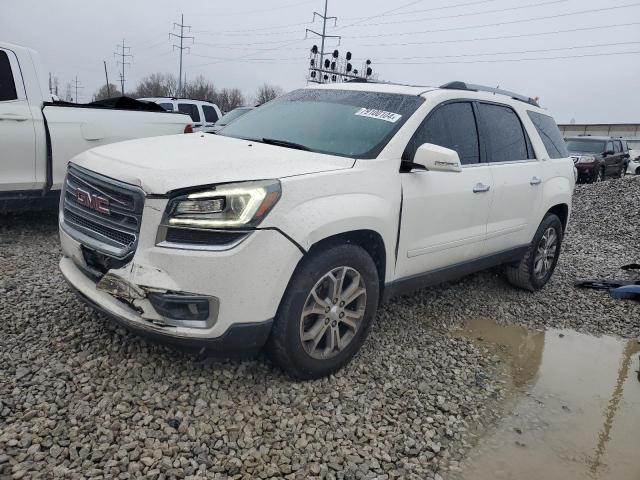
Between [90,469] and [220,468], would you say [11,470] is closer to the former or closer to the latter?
[90,469]

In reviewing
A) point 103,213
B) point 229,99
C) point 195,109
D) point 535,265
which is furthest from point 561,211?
point 229,99

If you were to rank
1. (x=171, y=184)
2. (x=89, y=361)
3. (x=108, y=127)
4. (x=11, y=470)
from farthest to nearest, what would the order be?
(x=108, y=127) < (x=89, y=361) < (x=171, y=184) < (x=11, y=470)

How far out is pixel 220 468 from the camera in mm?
2326

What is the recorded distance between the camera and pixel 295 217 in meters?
2.65

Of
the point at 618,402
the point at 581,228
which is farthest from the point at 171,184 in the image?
the point at 581,228

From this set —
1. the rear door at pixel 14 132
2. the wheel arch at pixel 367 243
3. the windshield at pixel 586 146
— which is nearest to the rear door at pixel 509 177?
the wheel arch at pixel 367 243

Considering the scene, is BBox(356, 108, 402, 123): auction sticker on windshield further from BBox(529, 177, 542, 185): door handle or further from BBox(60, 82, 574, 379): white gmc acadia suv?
BBox(529, 177, 542, 185): door handle

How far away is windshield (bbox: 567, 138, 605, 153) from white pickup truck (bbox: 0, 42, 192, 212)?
16.6 metres

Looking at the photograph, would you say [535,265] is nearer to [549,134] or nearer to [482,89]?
[549,134]

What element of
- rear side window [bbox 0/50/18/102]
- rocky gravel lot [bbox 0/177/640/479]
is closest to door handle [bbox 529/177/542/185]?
rocky gravel lot [bbox 0/177/640/479]

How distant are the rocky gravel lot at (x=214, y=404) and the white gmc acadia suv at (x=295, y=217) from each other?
13.5 inches

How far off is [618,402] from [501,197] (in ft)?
5.74

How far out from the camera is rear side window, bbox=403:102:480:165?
3.52m

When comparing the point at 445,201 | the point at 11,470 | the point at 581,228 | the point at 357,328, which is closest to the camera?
the point at 11,470
